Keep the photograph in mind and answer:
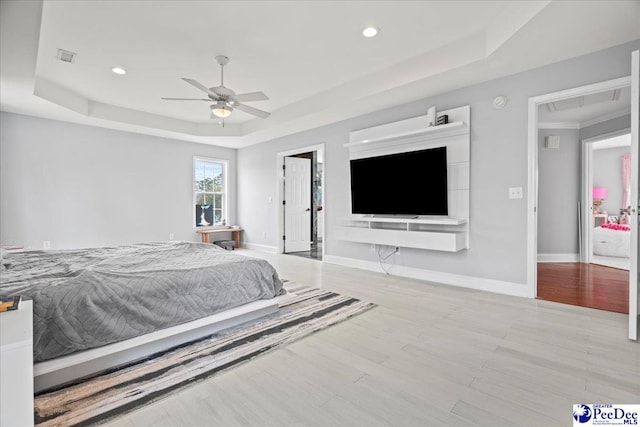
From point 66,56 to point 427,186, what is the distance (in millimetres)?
4560

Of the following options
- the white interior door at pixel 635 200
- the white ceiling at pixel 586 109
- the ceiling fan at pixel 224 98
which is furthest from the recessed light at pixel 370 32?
the white ceiling at pixel 586 109

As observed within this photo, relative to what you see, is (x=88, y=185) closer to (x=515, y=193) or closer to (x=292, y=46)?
(x=292, y=46)

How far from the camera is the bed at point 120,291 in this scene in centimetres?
173

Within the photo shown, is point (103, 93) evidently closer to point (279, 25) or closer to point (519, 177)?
point (279, 25)

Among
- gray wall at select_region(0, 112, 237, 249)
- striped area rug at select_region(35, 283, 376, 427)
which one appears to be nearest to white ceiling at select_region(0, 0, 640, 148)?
gray wall at select_region(0, 112, 237, 249)

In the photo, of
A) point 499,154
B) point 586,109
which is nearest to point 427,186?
point 499,154

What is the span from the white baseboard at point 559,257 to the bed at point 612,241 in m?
0.73

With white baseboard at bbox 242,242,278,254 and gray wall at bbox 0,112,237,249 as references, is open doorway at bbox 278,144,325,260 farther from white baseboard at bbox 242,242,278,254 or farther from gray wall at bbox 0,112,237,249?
gray wall at bbox 0,112,237,249

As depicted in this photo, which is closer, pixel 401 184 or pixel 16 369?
pixel 16 369

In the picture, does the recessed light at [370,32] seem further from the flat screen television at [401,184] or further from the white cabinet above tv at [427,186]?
the flat screen television at [401,184]

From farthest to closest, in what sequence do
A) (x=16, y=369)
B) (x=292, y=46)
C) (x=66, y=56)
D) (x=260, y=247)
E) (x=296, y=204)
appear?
(x=260, y=247), (x=296, y=204), (x=66, y=56), (x=292, y=46), (x=16, y=369)

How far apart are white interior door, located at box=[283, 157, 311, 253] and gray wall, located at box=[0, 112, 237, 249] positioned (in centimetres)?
Answer: 215

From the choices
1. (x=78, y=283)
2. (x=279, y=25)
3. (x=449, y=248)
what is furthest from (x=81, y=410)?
(x=449, y=248)

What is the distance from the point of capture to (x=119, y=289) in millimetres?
1957
